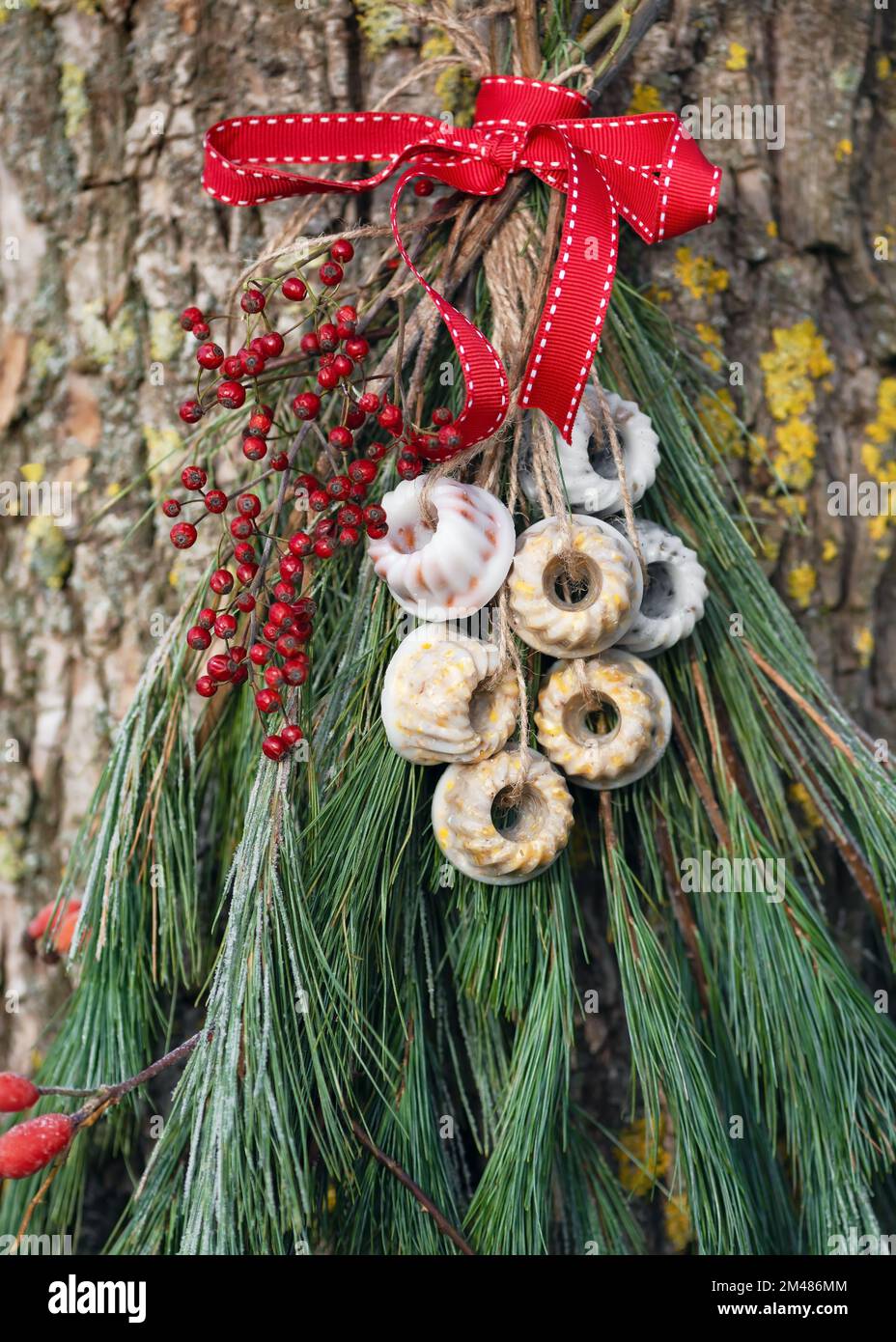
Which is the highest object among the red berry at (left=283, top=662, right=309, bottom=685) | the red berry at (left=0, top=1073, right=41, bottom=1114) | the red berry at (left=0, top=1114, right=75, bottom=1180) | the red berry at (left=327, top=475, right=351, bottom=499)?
the red berry at (left=327, top=475, right=351, bottom=499)

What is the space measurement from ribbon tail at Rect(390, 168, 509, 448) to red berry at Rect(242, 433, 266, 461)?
121 mm

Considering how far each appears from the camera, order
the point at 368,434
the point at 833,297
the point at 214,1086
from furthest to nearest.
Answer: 1. the point at 833,297
2. the point at 368,434
3. the point at 214,1086

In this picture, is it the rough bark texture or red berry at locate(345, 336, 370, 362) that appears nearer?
red berry at locate(345, 336, 370, 362)

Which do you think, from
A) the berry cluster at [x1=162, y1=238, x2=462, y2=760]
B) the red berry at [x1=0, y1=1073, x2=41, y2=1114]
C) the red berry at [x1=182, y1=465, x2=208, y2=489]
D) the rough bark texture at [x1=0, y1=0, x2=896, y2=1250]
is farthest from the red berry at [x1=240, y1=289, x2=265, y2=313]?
the red berry at [x1=0, y1=1073, x2=41, y2=1114]

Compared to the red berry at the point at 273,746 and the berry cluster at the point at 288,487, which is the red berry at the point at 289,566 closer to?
the berry cluster at the point at 288,487

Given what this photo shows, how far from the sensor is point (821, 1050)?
755 millimetres

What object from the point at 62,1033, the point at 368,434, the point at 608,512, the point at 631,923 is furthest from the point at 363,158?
the point at 62,1033

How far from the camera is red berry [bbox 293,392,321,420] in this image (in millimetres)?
699

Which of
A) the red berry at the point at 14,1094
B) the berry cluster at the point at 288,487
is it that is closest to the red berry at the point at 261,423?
the berry cluster at the point at 288,487

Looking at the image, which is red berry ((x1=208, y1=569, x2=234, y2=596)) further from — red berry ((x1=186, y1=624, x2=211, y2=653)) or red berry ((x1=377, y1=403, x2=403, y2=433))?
red berry ((x1=377, y1=403, x2=403, y2=433))

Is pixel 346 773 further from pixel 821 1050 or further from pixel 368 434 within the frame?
pixel 821 1050

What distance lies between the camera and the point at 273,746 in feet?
2.32

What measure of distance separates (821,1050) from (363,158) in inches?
26.8

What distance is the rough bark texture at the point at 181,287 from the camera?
0.87 metres
